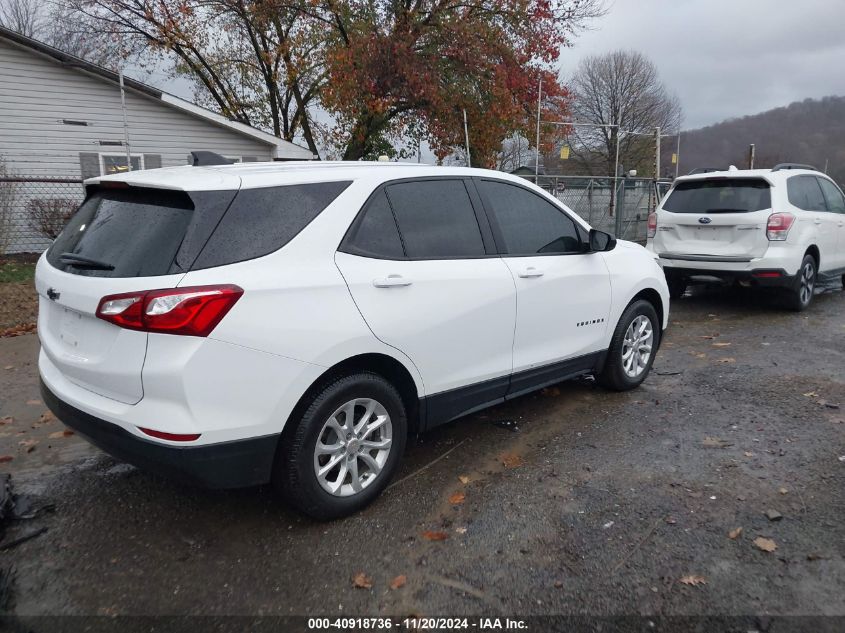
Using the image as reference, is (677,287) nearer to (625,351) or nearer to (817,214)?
(817,214)

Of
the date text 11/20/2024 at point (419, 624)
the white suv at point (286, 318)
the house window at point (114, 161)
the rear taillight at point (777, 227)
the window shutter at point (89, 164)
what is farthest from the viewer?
the house window at point (114, 161)

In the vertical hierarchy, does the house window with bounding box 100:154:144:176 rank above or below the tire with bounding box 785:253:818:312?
above

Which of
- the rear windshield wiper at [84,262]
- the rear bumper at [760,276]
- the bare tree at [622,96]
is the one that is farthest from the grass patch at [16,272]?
Result: the bare tree at [622,96]

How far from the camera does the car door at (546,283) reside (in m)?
3.92

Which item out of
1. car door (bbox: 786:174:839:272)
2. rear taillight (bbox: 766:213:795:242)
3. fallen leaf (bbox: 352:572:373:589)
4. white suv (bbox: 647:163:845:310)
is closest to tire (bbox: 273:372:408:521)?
fallen leaf (bbox: 352:572:373:589)

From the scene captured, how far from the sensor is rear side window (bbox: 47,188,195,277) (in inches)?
104

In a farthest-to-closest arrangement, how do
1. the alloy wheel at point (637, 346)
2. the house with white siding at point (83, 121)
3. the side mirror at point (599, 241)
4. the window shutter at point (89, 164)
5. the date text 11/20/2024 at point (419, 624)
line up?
the window shutter at point (89, 164) → the house with white siding at point (83, 121) → the alloy wheel at point (637, 346) → the side mirror at point (599, 241) → the date text 11/20/2024 at point (419, 624)

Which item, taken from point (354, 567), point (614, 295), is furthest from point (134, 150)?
point (354, 567)

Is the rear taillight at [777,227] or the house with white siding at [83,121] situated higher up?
the house with white siding at [83,121]

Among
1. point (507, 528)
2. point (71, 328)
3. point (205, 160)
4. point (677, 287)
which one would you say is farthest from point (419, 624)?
point (677, 287)

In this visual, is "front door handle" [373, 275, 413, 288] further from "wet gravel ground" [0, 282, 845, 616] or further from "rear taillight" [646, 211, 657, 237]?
"rear taillight" [646, 211, 657, 237]

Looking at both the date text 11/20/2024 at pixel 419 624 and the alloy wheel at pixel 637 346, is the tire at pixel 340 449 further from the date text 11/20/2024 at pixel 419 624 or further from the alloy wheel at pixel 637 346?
the alloy wheel at pixel 637 346

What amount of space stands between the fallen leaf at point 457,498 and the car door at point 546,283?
84 centimetres

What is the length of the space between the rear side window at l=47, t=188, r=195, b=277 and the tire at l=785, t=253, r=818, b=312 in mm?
7484
